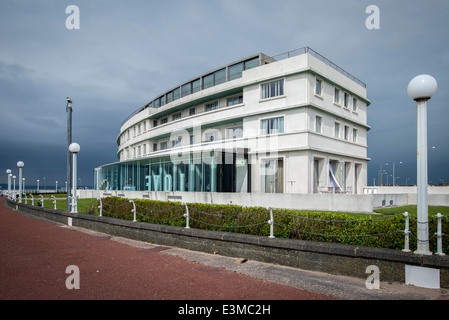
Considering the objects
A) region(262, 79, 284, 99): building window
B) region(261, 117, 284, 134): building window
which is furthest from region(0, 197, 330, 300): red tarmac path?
region(262, 79, 284, 99): building window

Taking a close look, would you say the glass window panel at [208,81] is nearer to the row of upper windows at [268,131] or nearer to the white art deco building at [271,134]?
the white art deco building at [271,134]

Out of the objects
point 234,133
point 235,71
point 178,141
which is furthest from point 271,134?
point 178,141

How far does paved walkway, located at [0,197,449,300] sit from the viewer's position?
511 cm

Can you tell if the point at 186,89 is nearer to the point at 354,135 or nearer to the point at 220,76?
the point at 220,76

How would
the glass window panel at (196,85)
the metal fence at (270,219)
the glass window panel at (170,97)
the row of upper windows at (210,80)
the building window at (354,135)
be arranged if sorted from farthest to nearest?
the glass window panel at (170,97), the glass window panel at (196,85), the building window at (354,135), the row of upper windows at (210,80), the metal fence at (270,219)

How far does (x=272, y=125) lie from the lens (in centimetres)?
2619

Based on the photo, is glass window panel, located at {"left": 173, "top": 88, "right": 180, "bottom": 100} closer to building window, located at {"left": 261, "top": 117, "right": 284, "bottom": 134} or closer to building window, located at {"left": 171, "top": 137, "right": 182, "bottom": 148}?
building window, located at {"left": 171, "top": 137, "right": 182, "bottom": 148}

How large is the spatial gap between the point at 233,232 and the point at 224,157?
697 inches

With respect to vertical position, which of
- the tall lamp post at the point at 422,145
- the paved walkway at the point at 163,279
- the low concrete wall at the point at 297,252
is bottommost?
the paved walkway at the point at 163,279

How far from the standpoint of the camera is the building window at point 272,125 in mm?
25625

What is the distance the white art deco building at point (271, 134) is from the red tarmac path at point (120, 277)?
1714 centimetres

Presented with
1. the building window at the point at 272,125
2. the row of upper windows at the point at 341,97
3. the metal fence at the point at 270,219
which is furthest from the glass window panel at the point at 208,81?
the metal fence at the point at 270,219

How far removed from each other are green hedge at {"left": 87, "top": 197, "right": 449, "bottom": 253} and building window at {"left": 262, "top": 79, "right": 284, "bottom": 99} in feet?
58.8
